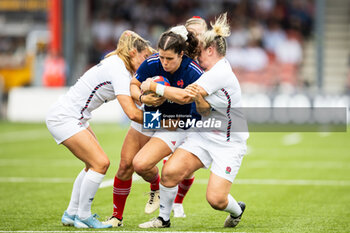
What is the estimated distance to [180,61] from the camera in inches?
251

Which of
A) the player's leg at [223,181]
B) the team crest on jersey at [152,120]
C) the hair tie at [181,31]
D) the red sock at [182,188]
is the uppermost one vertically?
the hair tie at [181,31]

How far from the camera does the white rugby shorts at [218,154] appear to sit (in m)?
6.46

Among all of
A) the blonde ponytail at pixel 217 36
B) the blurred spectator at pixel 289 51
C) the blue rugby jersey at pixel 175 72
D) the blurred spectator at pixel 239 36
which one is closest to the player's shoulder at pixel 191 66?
the blue rugby jersey at pixel 175 72

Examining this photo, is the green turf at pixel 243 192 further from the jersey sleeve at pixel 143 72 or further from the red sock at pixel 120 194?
the jersey sleeve at pixel 143 72

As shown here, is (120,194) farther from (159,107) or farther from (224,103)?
(224,103)

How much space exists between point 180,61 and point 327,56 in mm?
20155

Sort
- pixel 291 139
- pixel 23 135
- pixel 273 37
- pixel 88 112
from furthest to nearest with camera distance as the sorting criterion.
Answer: pixel 273 37 < pixel 23 135 < pixel 291 139 < pixel 88 112

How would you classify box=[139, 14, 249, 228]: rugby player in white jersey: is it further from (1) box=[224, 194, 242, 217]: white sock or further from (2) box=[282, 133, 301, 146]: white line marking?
(2) box=[282, 133, 301, 146]: white line marking

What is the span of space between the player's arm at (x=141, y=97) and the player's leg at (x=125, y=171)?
461 mm

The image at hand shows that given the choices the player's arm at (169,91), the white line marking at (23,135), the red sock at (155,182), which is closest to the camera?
the player's arm at (169,91)

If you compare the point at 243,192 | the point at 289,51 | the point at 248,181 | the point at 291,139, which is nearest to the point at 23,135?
the point at 291,139

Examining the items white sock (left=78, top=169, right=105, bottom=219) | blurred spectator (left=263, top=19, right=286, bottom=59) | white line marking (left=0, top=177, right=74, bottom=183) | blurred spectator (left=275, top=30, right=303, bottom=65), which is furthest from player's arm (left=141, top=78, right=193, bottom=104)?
blurred spectator (left=263, top=19, right=286, bottom=59)

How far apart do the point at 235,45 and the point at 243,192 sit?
15.5m

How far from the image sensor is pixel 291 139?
56.0 feet
